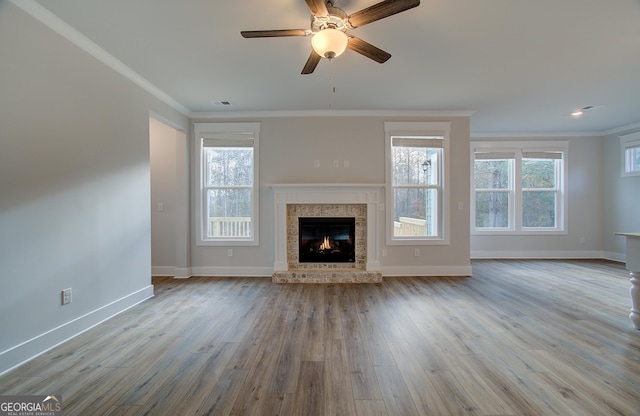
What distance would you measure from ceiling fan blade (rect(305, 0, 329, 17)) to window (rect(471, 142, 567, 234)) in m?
4.90

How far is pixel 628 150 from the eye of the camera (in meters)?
5.03

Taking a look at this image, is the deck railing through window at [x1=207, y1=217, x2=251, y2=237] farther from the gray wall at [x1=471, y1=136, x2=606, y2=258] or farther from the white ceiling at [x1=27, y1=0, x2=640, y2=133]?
the gray wall at [x1=471, y1=136, x2=606, y2=258]

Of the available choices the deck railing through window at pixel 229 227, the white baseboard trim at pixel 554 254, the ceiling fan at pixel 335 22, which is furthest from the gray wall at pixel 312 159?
the white baseboard trim at pixel 554 254

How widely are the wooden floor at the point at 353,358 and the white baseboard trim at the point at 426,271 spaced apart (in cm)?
89

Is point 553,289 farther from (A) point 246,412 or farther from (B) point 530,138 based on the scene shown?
(A) point 246,412

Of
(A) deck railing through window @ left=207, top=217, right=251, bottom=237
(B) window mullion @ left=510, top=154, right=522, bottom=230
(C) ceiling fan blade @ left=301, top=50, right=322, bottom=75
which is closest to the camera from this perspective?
(C) ceiling fan blade @ left=301, top=50, right=322, bottom=75

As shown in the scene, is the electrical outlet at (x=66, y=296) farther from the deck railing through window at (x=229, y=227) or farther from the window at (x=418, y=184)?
the window at (x=418, y=184)

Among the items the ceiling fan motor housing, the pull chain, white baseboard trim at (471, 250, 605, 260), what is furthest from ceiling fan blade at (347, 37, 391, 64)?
white baseboard trim at (471, 250, 605, 260)

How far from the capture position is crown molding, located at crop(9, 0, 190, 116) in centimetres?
194

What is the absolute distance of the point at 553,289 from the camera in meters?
3.54

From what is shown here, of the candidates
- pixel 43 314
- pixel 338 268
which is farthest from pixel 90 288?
pixel 338 268

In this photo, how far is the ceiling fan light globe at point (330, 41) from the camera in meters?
1.74

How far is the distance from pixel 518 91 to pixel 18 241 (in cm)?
537

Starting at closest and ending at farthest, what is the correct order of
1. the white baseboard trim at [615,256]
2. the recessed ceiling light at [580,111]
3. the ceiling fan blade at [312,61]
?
the ceiling fan blade at [312,61] < the recessed ceiling light at [580,111] < the white baseboard trim at [615,256]
